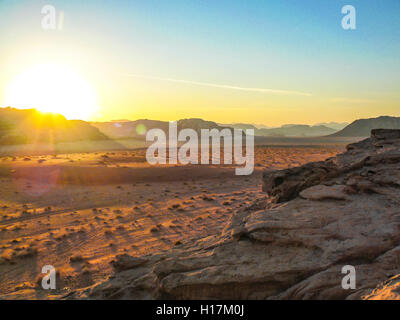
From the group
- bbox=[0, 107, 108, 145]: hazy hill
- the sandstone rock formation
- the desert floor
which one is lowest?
the desert floor

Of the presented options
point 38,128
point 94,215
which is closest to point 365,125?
point 38,128

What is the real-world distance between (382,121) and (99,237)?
17542 cm

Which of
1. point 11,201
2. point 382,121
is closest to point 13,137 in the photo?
point 11,201

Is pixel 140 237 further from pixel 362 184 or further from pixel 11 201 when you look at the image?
pixel 11 201

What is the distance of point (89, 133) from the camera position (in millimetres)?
105188

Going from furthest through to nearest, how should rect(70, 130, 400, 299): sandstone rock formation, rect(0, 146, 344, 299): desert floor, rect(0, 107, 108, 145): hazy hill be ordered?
1. rect(0, 107, 108, 145): hazy hill
2. rect(0, 146, 344, 299): desert floor
3. rect(70, 130, 400, 299): sandstone rock formation

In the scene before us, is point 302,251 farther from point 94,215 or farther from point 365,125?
point 365,125

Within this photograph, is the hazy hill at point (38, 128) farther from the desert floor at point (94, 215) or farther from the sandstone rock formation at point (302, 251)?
the sandstone rock formation at point (302, 251)

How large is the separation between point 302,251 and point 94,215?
1283cm

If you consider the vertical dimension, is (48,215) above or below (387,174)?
below

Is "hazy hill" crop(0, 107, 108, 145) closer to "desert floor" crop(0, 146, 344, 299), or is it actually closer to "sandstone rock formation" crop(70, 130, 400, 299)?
"desert floor" crop(0, 146, 344, 299)

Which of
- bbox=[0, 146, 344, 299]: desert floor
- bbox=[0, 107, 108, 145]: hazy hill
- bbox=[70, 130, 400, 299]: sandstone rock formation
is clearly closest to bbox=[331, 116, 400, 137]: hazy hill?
bbox=[0, 107, 108, 145]: hazy hill

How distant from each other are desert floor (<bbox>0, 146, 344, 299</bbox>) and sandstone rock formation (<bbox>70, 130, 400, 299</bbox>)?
96.7 inches

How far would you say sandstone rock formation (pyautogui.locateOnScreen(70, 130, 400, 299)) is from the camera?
4.84 m
